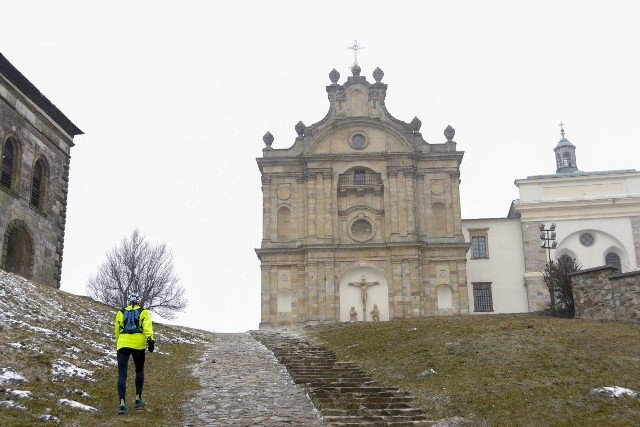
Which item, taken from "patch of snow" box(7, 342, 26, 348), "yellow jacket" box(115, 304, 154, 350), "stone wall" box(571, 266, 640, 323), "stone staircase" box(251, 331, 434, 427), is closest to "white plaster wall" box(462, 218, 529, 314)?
"stone wall" box(571, 266, 640, 323)

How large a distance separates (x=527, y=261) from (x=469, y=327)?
1121 inches

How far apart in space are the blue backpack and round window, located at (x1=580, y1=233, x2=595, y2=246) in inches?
1716

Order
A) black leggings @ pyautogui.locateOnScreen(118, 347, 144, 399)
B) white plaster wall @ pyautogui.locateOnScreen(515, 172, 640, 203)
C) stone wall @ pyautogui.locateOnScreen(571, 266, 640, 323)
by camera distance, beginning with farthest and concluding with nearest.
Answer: white plaster wall @ pyautogui.locateOnScreen(515, 172, 640, 203)
stone wall @ pyautogui.locateOnScreen(571, 266, 640, 323)
black leggings @ pyautogui.locateOnScreen(118, 347, 144, 399)

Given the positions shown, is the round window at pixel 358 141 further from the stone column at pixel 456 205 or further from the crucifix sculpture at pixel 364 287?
the crucifix sculpture at pixel 364 287

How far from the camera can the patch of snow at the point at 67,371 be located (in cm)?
1591

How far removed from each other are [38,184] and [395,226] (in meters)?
22.4

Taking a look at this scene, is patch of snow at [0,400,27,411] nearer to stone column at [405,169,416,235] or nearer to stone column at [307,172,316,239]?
stone column at [307,172,316,239]

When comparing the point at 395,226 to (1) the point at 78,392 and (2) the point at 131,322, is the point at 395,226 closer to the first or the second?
(1) the point at 78,392

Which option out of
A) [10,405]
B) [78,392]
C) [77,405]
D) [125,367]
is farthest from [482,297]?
[10,405]

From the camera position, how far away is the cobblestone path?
14141 mm

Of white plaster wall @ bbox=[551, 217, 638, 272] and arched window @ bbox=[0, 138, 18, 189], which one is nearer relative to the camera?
arched window @ bbox=[0, 138, 18, 189]

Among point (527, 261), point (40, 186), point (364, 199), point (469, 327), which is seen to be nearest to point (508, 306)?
point (527, 261)

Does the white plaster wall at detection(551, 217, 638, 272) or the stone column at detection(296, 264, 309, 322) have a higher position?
the white plaster wall at detection(551, 217, 638, 272)

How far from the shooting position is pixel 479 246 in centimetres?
5209
